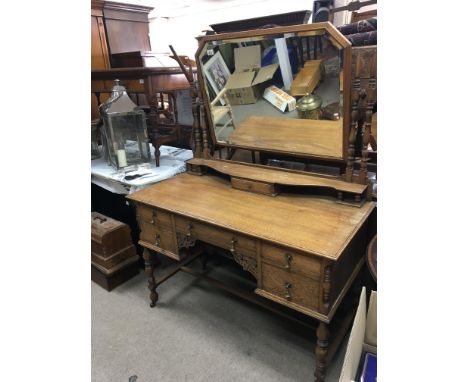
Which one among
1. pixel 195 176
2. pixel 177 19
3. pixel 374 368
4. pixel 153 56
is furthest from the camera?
pixel 177 19

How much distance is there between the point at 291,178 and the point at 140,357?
1.20m

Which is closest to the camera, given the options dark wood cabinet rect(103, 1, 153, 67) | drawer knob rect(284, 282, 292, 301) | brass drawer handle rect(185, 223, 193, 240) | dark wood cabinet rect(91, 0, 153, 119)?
drawer knob rect(284, 282, 292, 301)

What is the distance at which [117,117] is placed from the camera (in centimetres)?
226

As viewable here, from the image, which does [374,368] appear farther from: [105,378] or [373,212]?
[105,378]

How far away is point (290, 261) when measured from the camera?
1.22 metres

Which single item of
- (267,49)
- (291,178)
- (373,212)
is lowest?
(373,212)

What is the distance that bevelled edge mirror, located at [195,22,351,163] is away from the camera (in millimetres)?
1374

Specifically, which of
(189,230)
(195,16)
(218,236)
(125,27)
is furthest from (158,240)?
(195,16)

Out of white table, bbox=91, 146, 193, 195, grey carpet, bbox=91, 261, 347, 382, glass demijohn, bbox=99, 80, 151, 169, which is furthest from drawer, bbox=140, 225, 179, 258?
glass demijohn, bbox=99, 80, 151, 169

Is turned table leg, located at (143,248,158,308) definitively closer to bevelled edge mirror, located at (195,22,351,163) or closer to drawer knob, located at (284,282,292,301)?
bevelled edge mirror, located at (195,22,351,163)

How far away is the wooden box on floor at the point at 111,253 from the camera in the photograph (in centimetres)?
219

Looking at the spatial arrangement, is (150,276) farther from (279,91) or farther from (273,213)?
(279,91)

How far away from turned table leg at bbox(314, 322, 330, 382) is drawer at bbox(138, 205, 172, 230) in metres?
0.85

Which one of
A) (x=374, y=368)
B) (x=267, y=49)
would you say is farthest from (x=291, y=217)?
(x=267, y=49)
